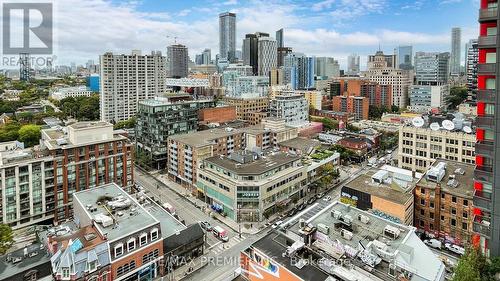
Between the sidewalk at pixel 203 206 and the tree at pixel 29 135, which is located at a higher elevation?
the tree at pixel 29 135

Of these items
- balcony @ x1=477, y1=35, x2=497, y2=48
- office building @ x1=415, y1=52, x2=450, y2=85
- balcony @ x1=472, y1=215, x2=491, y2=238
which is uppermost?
office building @ x1=415, y1=52, x2=450, y2=85

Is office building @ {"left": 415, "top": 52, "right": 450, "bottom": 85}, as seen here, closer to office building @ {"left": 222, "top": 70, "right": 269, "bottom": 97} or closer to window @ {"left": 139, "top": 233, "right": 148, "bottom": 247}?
office building @ {"left": 222, "top": 70, "right": 269, "bottom": 97}

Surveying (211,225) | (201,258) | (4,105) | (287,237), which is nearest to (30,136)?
(4,105)

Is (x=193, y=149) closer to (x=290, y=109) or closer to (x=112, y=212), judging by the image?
(x=112, y=212)

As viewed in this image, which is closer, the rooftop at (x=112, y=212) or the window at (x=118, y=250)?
the window at (x=118, y=250)

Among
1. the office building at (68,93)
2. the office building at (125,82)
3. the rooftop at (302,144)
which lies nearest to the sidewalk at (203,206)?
the rooftop at (302,144)

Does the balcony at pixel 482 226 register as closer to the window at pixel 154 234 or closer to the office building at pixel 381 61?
the window at pixel 154 234

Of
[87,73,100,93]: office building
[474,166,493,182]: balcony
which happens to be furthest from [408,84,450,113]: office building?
[87,73,100,93]: office building
